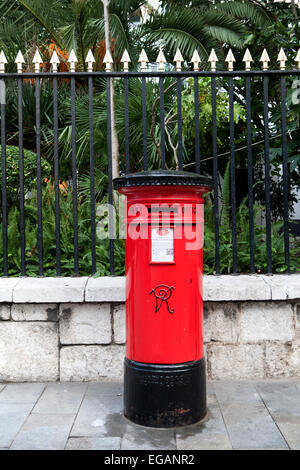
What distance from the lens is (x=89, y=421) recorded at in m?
3.11

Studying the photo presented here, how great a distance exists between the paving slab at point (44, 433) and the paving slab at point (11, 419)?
0.13ft

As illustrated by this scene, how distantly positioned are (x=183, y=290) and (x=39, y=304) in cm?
140

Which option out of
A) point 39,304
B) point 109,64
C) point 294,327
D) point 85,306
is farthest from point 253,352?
point 109,64

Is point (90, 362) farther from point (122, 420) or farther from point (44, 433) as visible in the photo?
point (44, 433)

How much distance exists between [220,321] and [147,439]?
1.27 m

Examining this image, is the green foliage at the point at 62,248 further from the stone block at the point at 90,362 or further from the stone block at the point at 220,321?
the stone block at the point at 220,321

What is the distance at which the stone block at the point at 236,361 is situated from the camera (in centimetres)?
387

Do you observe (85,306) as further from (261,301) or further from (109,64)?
(109,64)

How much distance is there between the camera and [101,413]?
3268 millimetres

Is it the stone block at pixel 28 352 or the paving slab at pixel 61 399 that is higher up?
the stone block at pixel 28 352

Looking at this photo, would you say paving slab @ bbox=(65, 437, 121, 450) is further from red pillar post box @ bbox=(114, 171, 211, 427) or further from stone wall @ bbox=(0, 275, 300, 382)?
stone wall @ bbox=(0, 275, 300, 382)

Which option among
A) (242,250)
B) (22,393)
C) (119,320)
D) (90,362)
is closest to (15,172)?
(119,320)

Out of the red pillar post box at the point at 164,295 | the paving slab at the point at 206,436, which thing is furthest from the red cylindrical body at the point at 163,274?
the paving slab at the point at 206,436
